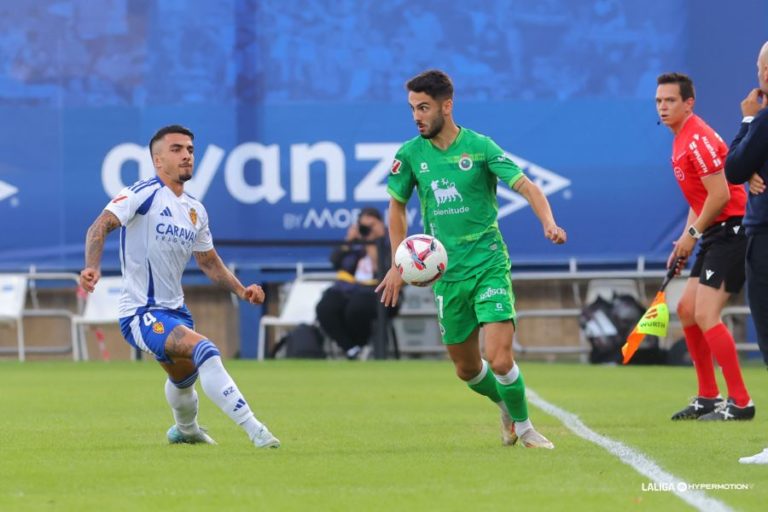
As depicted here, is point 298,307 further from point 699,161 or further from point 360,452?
point 360,452

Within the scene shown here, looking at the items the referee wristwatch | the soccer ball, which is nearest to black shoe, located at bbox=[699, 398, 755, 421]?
the referee wristwatch

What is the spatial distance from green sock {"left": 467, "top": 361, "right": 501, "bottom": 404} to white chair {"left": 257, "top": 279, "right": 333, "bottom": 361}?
10.5 meters

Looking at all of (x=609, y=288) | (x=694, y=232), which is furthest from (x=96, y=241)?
(x=609, y=288)

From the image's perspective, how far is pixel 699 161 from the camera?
10.8 meters

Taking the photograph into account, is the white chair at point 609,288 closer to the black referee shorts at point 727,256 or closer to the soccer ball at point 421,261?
the black referee shorts at point 727,256

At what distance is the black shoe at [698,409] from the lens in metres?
11.3

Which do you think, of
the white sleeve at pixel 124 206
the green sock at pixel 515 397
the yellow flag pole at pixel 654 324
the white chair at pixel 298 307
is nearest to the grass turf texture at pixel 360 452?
the green sock at pixel 515 397

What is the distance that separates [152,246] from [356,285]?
1060 cm

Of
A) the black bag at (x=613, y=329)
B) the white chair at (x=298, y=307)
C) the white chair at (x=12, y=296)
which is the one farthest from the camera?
the white chair at (x=12, y=296)

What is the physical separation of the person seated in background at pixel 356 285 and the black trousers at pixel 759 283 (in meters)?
11.9

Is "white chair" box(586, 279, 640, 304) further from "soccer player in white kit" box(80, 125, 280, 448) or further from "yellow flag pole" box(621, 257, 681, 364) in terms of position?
"soccer player in white kit" box(80, 125, 280, 448)

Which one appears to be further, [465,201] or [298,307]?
[298,307]

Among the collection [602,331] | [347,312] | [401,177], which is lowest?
[602,331]

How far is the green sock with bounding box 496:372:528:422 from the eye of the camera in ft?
29.9
